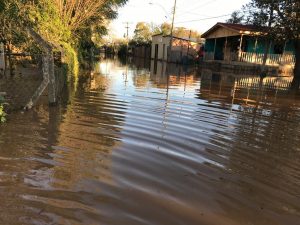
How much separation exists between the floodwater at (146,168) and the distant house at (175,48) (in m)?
41.2

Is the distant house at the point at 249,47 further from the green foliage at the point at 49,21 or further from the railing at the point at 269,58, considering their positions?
the green foliage at the point at 49,21

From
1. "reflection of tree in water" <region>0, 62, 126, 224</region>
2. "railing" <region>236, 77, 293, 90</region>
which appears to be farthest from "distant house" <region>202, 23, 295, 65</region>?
"reflection of tree in water" <region>0, 62, 126, 224</region>

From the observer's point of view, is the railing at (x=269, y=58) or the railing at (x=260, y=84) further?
the railing at (x=269, y=58)

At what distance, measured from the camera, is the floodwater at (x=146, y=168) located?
4.20 metres

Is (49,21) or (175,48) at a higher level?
(49,21)

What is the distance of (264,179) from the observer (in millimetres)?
5520

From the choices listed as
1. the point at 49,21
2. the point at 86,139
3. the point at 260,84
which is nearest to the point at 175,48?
the point at 260,84

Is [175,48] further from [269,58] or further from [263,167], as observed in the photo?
[263,167]

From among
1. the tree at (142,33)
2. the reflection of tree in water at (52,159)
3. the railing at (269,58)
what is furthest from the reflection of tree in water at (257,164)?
the tree at (142,33)

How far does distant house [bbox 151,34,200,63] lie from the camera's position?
51000mm

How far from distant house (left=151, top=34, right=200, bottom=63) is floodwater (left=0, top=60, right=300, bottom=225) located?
41.2m

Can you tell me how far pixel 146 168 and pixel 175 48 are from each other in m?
49.1

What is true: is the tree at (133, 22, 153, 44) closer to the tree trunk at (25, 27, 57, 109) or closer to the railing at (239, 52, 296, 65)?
the railing at (239, 52, 296, 65)

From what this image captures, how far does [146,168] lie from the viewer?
561cm
